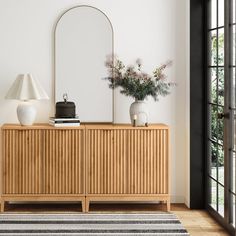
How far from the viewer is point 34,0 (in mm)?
5555

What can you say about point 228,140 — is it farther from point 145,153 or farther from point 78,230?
point 78,230

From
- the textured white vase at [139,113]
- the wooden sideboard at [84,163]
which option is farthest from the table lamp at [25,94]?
the textured white vase at [139,113]

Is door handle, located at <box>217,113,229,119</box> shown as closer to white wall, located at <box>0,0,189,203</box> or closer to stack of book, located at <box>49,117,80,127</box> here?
white wall, located at <box>0,0,189,203</box>

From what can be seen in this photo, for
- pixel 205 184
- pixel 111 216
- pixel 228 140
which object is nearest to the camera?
pixel 228 140

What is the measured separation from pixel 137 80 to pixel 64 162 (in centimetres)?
102

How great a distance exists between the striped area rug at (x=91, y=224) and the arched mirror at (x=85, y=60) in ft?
3.35

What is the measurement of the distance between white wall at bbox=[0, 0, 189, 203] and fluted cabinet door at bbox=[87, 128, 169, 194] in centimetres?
43

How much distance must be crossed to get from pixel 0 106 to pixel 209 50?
2054 mm

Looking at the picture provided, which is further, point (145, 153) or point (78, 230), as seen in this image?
point (145, 153)

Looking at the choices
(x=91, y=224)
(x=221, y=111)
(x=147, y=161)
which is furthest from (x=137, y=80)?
(x=91, y=224)

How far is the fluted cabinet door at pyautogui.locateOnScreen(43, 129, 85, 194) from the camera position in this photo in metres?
5.23

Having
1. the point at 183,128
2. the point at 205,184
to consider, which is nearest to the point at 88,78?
the point at 183,128

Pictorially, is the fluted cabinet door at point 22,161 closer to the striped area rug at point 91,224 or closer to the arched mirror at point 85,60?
the striped area rug at point 91,224

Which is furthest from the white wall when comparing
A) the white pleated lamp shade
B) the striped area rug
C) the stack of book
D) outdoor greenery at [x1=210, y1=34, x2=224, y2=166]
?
the striped area rug
